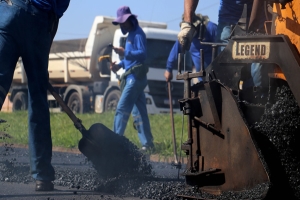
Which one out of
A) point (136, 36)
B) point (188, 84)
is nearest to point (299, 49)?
point (188, 84)

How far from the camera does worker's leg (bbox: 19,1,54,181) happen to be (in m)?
5.81

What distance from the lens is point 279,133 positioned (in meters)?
4.27

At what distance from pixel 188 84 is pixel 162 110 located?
53.5ft

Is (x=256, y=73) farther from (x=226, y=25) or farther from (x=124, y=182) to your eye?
(x=226, y=25)

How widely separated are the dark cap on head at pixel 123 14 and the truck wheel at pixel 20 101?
679 inches

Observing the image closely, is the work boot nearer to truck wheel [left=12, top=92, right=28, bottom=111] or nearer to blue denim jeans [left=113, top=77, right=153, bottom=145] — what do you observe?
blue denim jeans [left=113, top=77, right=153, bottom=145]

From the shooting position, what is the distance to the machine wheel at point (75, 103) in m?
24.4

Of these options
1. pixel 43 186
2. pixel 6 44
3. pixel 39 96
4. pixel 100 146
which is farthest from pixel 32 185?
pixel 6 44

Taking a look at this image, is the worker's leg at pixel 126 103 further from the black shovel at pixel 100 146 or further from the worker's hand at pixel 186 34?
the worker's hand at pixel 186 34

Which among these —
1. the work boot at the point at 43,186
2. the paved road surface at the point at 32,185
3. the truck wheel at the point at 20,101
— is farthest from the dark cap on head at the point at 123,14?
the truck wheel at the point at 20,101

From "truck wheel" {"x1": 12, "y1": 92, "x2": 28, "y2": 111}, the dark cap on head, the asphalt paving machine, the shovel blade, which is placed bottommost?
"truck wheel" {"x1": 12, "y1": 92, "x2": 28, "y2": 111}

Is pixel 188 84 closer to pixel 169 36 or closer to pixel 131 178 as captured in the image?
pixel 131 178

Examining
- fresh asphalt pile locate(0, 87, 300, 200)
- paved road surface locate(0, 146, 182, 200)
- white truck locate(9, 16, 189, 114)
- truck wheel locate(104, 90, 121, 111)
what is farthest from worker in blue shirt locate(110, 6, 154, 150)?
truck wheel locate(104, 90, 121, 111)

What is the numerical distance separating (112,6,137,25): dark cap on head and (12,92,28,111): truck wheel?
56.6 feet
